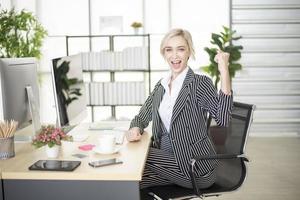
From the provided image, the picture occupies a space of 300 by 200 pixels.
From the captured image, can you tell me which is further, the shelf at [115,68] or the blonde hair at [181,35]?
the shelf at [115,68]

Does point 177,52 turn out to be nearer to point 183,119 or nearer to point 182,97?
point 182,97

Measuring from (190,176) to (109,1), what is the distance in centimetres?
498

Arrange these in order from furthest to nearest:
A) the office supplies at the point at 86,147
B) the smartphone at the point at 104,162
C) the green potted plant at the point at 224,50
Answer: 1. the green potted plant at the point at 224,50
2. the office supplies at the point at 86,147
3. the smartphone at the point at 104,162

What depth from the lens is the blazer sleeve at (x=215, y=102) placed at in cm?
207

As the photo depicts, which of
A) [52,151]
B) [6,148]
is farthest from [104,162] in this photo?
[6,148]

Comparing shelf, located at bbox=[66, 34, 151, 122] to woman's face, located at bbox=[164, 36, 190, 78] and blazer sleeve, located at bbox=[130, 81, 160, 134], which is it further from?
woman's face, located at bbox=[164, 36, 190, 78]

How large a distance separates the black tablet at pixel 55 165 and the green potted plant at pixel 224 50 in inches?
169

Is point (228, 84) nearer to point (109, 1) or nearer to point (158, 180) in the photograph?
point (158, 180)

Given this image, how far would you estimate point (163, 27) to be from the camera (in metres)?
6.57

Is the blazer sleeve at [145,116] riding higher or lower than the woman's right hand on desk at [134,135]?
higher

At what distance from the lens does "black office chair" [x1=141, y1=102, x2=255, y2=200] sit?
2.10 metres

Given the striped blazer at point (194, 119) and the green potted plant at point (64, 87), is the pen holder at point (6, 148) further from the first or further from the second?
the striped blazer at point (194, 119)

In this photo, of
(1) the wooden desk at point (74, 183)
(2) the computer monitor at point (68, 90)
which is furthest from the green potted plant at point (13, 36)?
(1) the wooden desk at point (74, 183)

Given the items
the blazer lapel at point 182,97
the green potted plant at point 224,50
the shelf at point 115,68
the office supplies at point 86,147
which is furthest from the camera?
the green potted plant at point 224,50
